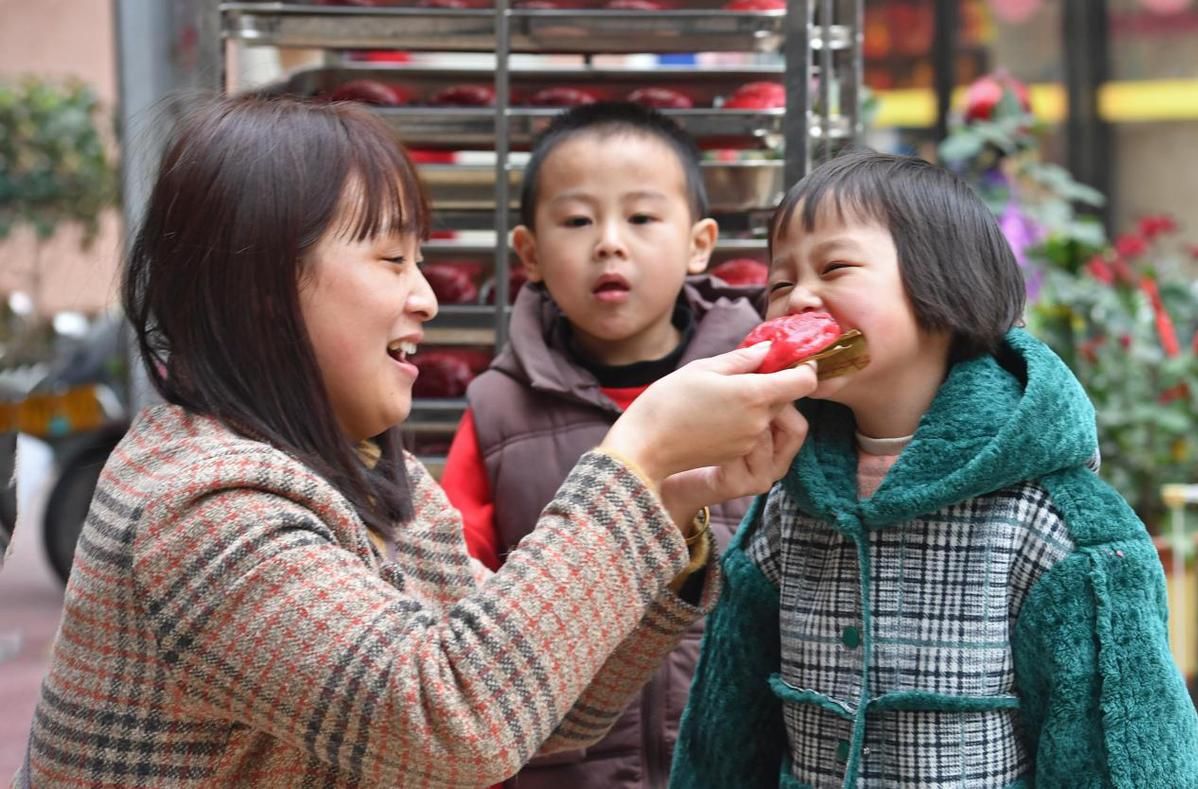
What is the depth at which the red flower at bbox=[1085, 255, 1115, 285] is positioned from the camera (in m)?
4.88

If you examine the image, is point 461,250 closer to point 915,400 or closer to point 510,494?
point 510,494

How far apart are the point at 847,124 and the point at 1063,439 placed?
1.65m

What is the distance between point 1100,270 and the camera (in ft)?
Result: 16.0

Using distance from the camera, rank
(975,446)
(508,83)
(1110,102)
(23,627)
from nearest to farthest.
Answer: (975,446) < (508,83) < (23,627) < (1110,102)

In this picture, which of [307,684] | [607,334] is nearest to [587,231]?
[607,334]

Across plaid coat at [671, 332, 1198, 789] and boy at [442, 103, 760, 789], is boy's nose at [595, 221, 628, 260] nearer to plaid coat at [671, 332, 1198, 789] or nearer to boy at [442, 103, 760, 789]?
boy at [442, 103, 760, 789]

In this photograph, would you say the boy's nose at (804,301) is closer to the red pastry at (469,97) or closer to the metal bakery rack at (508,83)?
the metal bakery rack at (508,83)

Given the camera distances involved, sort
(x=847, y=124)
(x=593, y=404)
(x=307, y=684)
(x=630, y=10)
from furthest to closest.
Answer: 1. (x=847, y=124)
2. (x=630, y=10)
3. (x=593, y=404)
4. (x=307, y=684)

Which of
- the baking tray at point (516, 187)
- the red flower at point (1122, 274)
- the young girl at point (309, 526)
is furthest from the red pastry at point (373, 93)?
the red flower at point (1122, 274)

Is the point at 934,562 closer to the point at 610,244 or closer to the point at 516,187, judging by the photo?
the point at 610,244

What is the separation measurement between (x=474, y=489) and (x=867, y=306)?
3.33 ft

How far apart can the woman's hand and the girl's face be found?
0.95ft

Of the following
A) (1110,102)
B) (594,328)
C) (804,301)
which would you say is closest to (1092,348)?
(594,328)

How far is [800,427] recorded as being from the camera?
1.83m
